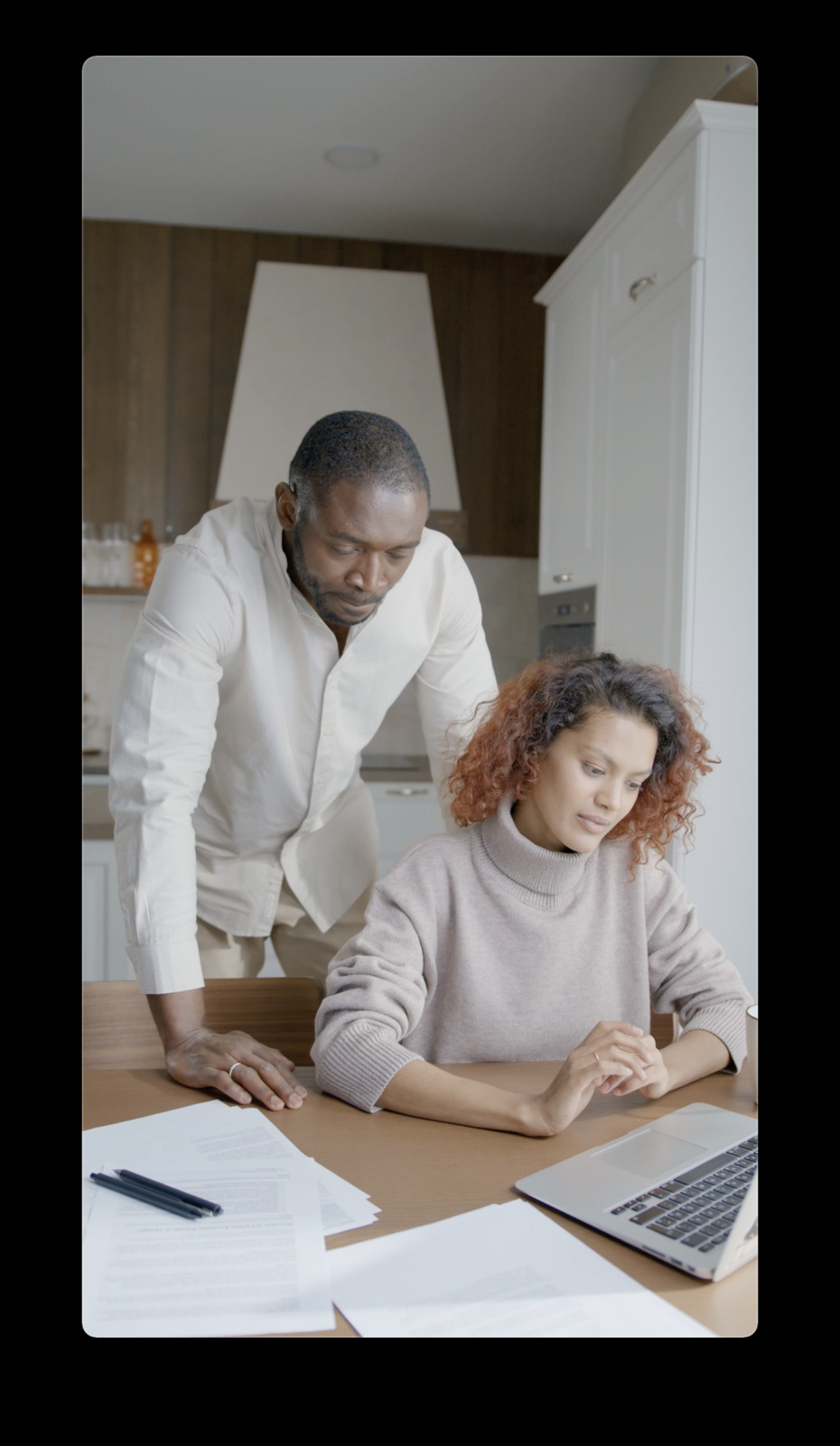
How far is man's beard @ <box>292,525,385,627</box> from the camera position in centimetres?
106

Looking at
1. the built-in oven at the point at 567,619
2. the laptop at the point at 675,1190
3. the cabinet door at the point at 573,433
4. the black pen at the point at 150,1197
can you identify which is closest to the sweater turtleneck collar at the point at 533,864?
the laptop at the point at 675,1190

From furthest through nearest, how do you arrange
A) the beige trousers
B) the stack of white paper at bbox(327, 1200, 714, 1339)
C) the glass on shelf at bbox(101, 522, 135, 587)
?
the glass on shelf at bbox(101, 522, 135, 587) → the beige trousers → the stack of white paper at bbox(327, 1200, 714, 1339)

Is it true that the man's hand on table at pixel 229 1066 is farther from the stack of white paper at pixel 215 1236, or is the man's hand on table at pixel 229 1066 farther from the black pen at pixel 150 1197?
the black pen at pixel 150 1197

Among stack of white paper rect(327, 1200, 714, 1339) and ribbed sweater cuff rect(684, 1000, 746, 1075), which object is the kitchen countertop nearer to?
ribbed sweater cuff rect(684, 1000, 746, 1075)

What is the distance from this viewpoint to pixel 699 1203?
67cm

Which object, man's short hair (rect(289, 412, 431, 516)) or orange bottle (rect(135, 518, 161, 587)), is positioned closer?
man's short hair (rect(289, 412, 431, 516))

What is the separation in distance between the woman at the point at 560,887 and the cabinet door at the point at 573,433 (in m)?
0.84

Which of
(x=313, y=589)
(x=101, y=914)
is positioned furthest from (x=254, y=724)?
(x=101, y=914)

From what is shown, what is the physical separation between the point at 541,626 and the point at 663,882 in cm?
124

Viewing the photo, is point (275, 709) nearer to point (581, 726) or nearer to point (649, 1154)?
point (581, 726)

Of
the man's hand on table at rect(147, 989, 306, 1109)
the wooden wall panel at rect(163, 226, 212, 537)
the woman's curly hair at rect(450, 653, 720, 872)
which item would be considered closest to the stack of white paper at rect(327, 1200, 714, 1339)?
the man's hand on table at rect(147, 989, 306, 1109)

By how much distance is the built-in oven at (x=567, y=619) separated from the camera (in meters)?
1.93

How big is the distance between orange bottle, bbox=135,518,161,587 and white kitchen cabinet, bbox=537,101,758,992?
3.47ft
